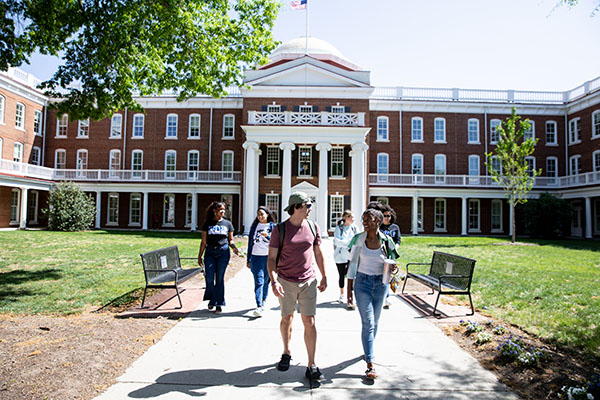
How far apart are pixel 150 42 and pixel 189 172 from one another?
21.8 metres

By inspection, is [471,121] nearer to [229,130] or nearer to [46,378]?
[229,130]

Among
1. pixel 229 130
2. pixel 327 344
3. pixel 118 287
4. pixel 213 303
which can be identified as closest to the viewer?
pixel 327 344

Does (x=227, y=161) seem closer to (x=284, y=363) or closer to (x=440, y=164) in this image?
(x=440, y=164)

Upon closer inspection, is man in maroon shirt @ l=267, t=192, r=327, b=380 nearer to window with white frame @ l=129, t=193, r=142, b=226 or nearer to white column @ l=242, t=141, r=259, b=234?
white column @ l=242, t=141, r=259, b=234

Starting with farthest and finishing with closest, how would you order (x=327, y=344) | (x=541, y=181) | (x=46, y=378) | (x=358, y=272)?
(x=541, y=181) < (x=327, y=344) < (x=358, y=272) < (x=46, y=378)

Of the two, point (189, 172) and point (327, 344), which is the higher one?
point (189, 172)

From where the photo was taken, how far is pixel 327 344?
509 centimetres

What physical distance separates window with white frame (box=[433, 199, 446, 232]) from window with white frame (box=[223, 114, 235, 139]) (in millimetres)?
19780

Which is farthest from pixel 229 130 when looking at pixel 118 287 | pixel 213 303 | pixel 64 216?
pixel 213 303

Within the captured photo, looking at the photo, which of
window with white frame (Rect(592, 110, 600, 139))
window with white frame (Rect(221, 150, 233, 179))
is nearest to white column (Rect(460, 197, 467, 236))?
window with white frame (Rect(592, 110, 600, 139))

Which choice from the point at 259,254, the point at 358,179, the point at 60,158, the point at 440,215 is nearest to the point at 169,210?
the point at 60,158

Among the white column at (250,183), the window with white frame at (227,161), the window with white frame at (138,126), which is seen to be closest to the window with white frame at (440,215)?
the white column at (250,183)

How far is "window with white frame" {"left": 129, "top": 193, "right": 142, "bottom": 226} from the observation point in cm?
3294

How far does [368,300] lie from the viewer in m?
4.25
